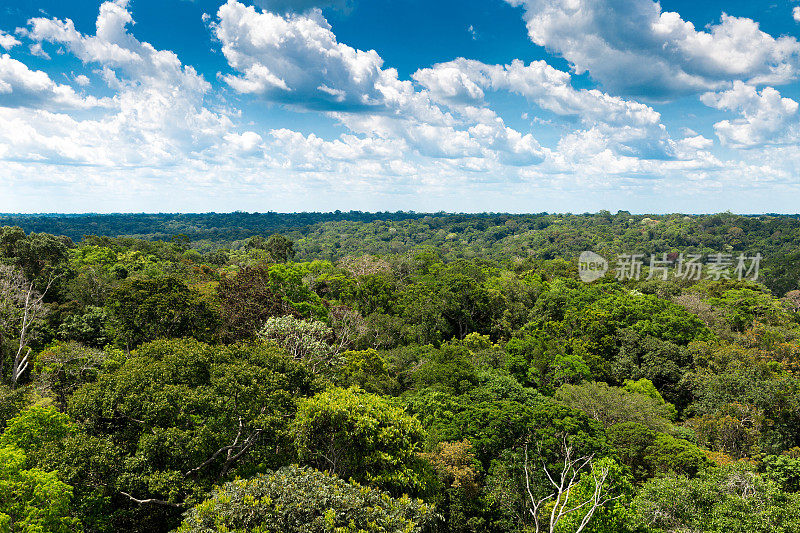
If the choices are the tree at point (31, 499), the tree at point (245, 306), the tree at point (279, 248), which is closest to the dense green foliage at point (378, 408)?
the tree at point (31, 499)

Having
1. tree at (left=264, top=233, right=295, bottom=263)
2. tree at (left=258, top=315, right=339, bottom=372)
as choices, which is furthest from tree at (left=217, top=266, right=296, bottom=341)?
tree at (left=264, top=233, right=295, bottom=263)

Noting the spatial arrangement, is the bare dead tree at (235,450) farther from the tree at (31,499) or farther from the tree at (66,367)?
the tree at (66,367)

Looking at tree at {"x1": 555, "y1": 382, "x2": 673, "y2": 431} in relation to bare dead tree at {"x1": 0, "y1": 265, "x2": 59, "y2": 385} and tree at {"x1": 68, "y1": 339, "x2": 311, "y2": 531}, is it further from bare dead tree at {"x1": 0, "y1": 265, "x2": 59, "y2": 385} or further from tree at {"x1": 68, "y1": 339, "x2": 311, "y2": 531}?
bare dead tree at {"x1": 0, "y1": 265, "x2": 59, "y2": 385}

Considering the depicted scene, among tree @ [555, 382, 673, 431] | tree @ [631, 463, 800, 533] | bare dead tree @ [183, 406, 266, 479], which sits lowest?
tree @ [555, 382, 673, 431]

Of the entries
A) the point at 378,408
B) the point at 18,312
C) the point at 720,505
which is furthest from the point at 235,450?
the point at 18,312

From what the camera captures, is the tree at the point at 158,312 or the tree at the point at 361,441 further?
the tree at the point at 158,312

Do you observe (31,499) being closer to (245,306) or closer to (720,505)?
(245,306)
